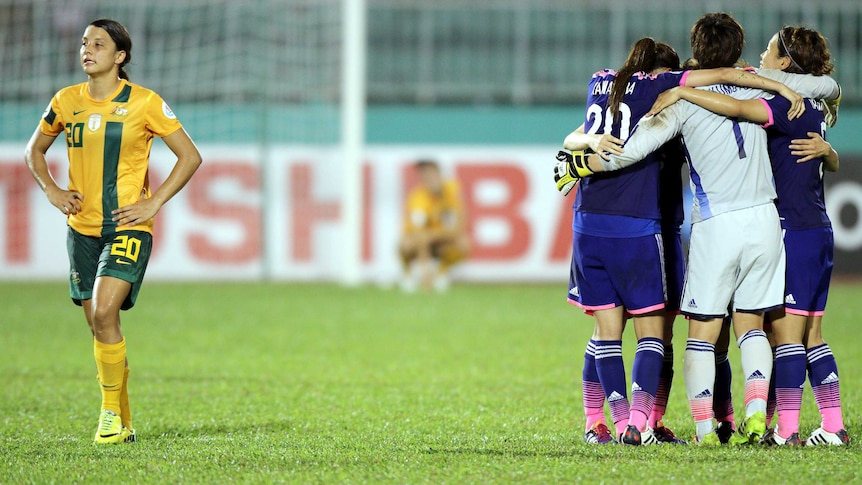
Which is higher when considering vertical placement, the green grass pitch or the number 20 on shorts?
the number 20 on shorts

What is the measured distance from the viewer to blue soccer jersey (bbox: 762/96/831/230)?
493cm

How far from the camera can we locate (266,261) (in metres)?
15.5

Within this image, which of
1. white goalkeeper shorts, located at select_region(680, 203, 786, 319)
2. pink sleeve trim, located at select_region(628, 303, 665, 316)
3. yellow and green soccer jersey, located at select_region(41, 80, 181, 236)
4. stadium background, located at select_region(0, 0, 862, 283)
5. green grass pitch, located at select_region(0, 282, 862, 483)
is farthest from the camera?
stadium background, located at select_region(0, 0, 862, 283)

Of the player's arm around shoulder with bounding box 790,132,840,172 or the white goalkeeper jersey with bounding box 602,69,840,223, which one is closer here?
the white goalkeeper jersey with bounding box 602,69,840,223

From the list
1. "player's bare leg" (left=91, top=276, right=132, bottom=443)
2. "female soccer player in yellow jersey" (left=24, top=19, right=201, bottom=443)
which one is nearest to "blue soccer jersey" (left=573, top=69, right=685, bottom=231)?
"female soccer player in yellow jersey" (left=24, top=19, right=201, bottom=443)

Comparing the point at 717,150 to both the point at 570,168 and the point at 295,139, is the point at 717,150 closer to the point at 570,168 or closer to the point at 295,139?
the point at 570,168

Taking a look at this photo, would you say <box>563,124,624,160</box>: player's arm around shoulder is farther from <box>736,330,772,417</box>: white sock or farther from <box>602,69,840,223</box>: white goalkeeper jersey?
<box>736,330,772,417</box>: white sock

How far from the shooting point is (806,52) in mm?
4945

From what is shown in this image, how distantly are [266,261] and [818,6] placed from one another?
9775 mm

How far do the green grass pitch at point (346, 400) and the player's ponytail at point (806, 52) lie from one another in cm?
166

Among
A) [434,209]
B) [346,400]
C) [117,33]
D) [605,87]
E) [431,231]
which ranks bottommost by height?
[346,400]

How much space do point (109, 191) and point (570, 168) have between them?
2.10 m

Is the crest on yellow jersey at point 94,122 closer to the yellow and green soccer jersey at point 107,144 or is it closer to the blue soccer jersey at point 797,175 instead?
the yellow and green soccer jersey at point 107,144

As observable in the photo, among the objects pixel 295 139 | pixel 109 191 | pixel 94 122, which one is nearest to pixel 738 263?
pixel 109 191
